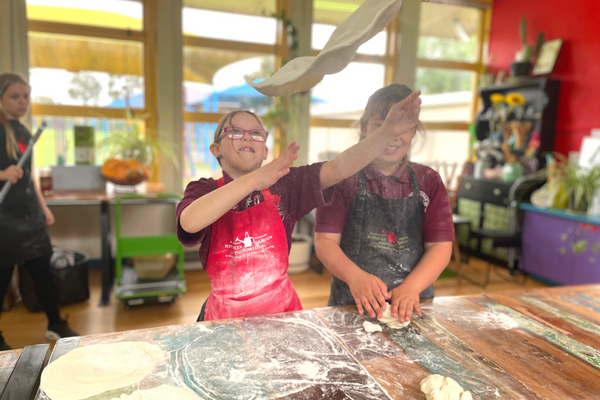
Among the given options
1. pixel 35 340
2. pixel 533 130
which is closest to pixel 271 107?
pixel 35 340

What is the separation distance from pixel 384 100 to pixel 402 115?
9 cm

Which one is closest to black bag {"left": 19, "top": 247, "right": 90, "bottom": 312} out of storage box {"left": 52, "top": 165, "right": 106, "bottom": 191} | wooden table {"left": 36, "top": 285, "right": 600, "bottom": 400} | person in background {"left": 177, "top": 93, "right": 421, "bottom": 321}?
storage box {"left": 52, "top": 165, "right": 106, "bottom": 191}

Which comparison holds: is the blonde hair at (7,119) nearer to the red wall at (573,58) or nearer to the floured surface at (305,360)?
the floured surface at (305,360)

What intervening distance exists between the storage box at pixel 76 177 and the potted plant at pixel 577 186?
12.0ft

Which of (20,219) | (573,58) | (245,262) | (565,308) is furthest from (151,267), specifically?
(573,58)

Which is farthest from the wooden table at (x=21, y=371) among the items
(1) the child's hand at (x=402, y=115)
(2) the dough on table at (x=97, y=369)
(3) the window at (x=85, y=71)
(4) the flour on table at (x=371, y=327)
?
(3) the window at (x=85, y=71)

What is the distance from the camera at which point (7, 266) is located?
2.07 metres

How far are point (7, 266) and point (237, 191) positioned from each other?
180cm

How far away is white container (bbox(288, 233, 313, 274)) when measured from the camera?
3396 mm

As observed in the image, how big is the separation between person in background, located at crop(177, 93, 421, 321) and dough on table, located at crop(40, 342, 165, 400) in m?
0.27

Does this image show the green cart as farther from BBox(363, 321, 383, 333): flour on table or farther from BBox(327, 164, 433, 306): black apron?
BBox(363, 321, 383, 333): flour on table

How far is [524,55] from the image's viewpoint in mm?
4164

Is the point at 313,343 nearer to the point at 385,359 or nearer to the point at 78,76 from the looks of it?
the point at 385,359

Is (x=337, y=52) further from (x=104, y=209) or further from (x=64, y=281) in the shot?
(x=64, y=281)
